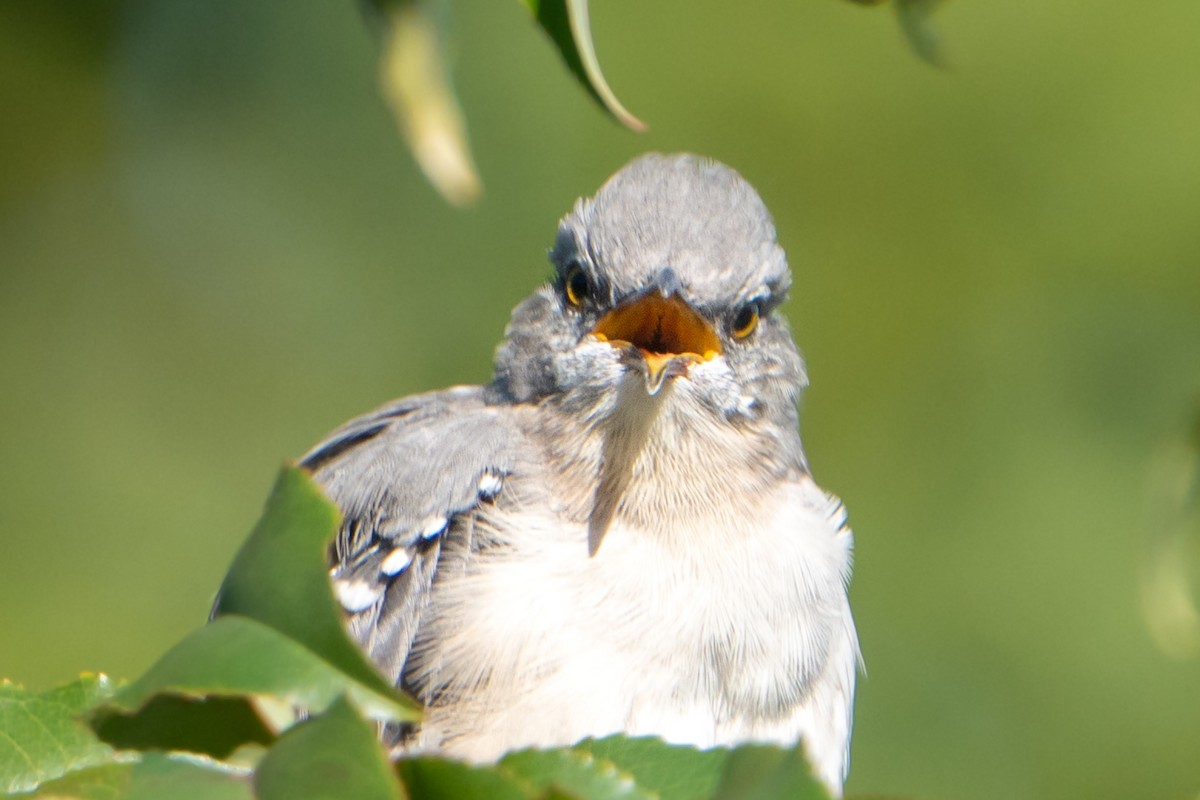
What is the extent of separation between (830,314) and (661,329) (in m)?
6.62

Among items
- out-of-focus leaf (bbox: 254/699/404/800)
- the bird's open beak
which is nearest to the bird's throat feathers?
the bird's open beak

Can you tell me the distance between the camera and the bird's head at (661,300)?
3.90 metres

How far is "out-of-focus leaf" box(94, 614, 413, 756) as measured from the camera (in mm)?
1576

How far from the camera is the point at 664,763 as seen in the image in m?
1.78

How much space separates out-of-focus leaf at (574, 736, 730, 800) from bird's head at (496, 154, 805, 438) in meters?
1.98

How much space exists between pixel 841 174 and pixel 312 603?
31.3 feet

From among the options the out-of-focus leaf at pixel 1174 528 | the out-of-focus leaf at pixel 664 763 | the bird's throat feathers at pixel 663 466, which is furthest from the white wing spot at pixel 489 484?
the out-of-focus leaf at pixel 664 763

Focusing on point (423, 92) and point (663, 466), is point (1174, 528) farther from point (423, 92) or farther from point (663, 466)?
point (663, 466)

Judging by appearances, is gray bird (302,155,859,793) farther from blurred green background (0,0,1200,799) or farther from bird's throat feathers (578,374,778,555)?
blurred green background (0,0,1200,799)

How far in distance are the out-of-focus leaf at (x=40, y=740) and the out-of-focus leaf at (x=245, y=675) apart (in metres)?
0.46

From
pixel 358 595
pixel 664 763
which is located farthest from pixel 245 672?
pixel 358 595

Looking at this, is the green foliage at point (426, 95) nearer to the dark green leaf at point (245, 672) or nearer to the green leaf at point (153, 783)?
the dark green leaf at point (245, 672)

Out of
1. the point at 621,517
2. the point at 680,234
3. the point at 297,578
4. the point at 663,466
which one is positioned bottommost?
the point at 621,517

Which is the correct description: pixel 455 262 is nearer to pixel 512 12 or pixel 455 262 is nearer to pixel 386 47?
pixel 512 12
